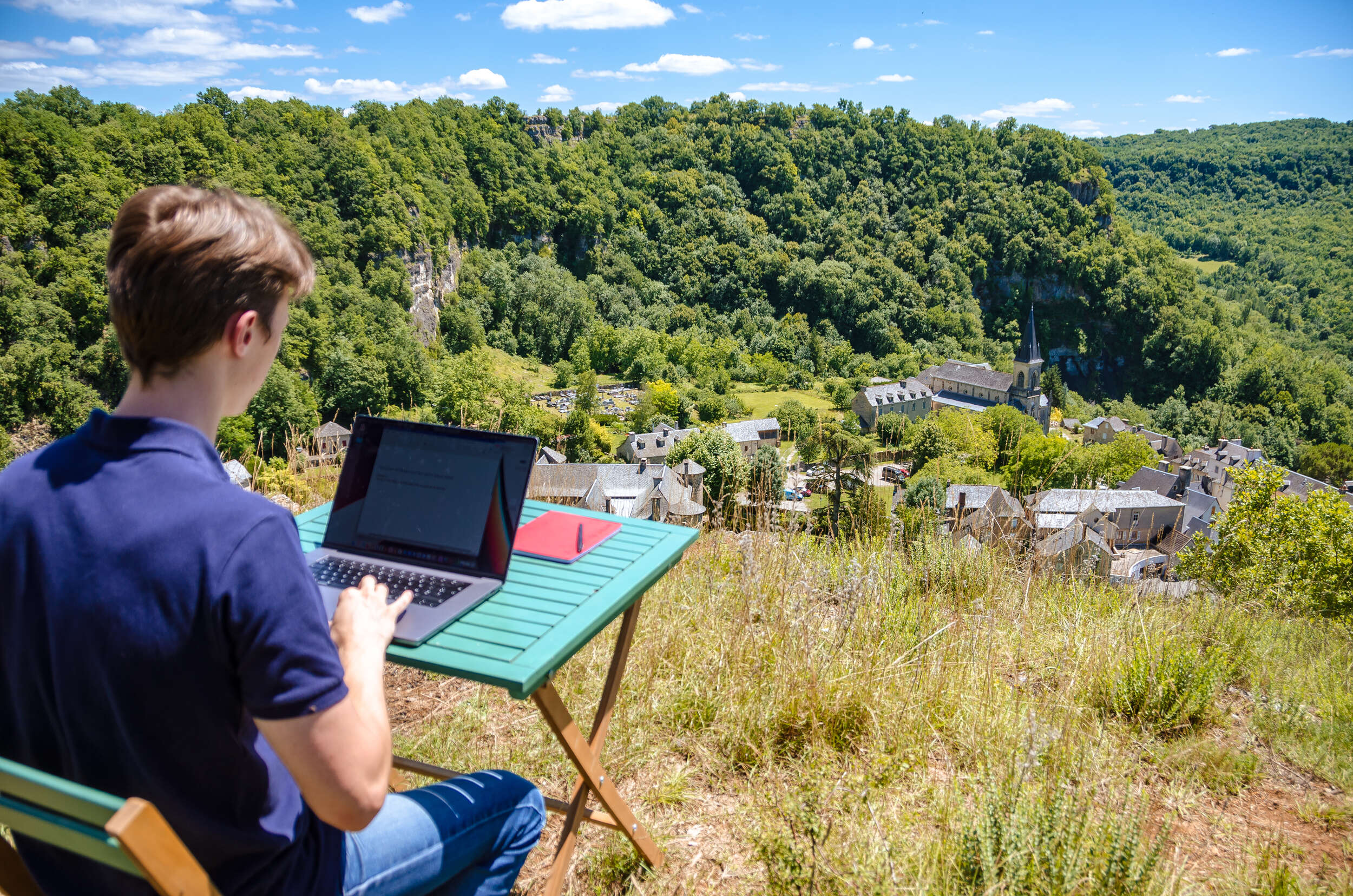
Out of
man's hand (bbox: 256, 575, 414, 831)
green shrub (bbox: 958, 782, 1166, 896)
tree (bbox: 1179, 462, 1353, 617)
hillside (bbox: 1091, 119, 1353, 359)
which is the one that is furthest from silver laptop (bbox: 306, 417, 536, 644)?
hillside (bbox: 1091, 119, 1353, 359)

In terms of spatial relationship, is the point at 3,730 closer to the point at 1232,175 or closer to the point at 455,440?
the point at 455,440

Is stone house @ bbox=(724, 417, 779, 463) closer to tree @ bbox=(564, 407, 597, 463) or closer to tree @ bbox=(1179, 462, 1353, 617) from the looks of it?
tree @ bbox=(564, 407, 597, 463)

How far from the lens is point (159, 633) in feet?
2.48

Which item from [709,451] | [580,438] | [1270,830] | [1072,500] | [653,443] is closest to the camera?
[1270,830]

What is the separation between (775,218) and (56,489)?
6516cm

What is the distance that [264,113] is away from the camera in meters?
33.2

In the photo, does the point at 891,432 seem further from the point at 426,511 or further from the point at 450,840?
the point at 450,840

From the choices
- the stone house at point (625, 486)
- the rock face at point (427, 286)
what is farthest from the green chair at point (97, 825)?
the rock face at point (427, 286)

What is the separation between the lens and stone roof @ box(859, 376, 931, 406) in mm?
41219

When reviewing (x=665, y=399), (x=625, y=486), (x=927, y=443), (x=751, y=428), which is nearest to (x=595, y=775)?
(x=625, y=486)

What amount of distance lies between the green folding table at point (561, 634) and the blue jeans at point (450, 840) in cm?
15

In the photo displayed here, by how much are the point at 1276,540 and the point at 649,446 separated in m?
22.3

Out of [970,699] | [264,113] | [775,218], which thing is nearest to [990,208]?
[775,218]

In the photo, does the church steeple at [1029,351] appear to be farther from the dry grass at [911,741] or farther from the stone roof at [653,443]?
the dry grass at [911,741]
